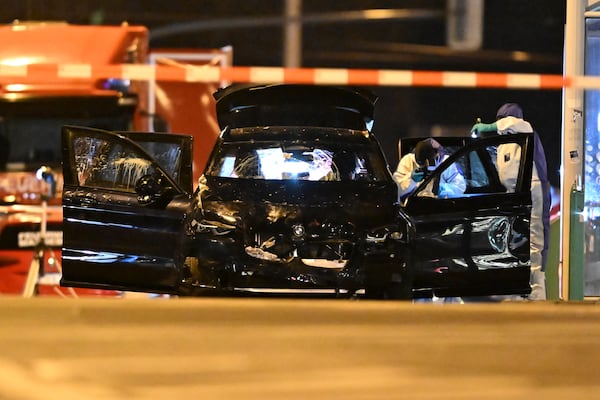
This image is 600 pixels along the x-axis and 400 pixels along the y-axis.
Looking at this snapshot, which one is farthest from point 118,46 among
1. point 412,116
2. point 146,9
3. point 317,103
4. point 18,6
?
point 412,116

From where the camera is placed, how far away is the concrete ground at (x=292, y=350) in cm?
237

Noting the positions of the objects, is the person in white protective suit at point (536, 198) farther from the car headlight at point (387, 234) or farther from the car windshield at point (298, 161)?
the car headlight at point (387, 234)

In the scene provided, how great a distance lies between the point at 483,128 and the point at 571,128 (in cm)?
82

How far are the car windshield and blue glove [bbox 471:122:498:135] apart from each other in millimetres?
1751

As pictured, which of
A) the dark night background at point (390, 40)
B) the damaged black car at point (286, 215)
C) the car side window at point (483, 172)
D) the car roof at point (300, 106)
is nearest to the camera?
the damaged black car at point (286, 215)

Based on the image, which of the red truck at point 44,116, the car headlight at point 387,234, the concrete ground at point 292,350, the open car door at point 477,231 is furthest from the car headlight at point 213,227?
the red truck at point 44,116

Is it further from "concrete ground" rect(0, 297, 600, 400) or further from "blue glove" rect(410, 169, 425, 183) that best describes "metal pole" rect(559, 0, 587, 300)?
"concrete ground" rect(0, 297, 600, 400)

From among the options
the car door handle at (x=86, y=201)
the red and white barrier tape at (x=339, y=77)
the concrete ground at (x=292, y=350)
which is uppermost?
the red and white barrier tape at (x=339, y=77)

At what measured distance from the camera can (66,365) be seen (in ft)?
8.03

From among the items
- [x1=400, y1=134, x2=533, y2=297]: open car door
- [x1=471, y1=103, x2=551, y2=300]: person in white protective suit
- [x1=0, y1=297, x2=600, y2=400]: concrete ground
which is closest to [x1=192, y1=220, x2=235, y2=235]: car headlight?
[x1=400, y1=134, x2=533, y2=297]: open car door

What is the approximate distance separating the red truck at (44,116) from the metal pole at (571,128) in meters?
4.23

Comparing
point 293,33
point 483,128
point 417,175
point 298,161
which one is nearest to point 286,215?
point 298,161

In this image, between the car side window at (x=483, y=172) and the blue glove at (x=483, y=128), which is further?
the blue glove at (x=483, y=128)

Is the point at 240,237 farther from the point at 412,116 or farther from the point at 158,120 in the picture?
the point at 412,116
